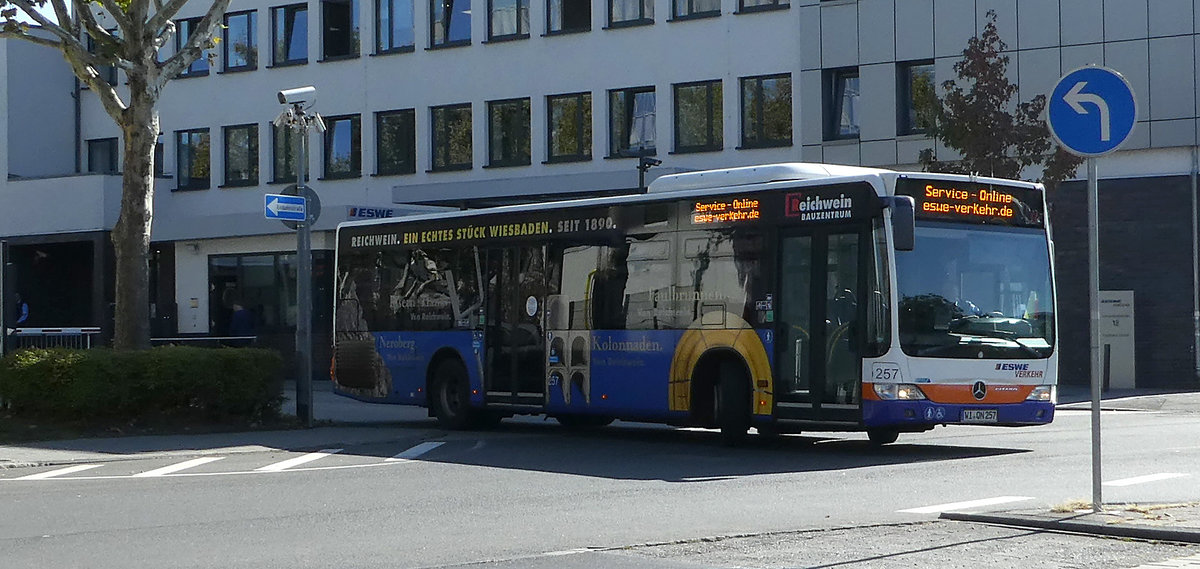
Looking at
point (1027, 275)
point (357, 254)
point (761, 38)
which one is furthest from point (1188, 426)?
point (761, 38)

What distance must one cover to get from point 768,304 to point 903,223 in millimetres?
2060

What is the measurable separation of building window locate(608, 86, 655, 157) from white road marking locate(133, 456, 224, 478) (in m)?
22.0

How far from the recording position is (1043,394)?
698 inches

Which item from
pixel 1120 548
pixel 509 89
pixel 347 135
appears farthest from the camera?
pixel 347 135

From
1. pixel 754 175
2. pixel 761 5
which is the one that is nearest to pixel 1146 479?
pixel 754 175

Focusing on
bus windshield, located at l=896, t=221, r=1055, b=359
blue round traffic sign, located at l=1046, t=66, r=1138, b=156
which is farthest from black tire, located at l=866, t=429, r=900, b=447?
blue round traffic sign, located at l=1046, t=66, r=1138, b=156

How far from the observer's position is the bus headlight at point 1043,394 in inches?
694

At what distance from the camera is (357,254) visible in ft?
80.3

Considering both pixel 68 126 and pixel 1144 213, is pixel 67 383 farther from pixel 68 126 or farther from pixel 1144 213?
pixel 68 126

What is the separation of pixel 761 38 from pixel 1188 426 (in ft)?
57.3

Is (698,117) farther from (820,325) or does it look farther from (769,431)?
(820,325)

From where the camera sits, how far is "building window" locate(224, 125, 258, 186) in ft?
151

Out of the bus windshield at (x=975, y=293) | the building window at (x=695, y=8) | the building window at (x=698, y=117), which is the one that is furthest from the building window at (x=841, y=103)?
the bus windshield at (x=975, y=293)

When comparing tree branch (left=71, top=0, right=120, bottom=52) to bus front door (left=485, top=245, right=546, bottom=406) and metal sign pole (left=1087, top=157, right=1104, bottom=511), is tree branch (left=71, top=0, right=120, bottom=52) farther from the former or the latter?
metal sign pole (left=1087, top=157, right=1104, bottom=511)
